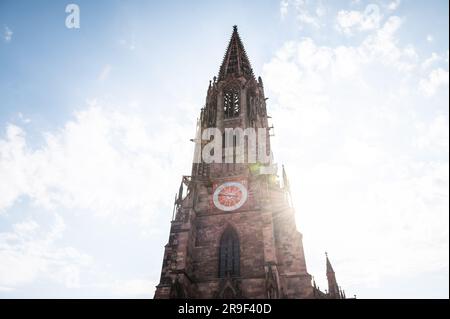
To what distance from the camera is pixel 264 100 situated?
30.0 metres

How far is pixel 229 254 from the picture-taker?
17.2 meters

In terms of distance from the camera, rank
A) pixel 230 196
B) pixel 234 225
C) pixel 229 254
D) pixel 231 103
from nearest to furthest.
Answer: pixel 229 254, pixel 234 225, pixel 230 196, pixel 231 103

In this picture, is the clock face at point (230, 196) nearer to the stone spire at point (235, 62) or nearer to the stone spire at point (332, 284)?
the stone spire at point (332, 284)

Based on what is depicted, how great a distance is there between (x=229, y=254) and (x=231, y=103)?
49.6 ft

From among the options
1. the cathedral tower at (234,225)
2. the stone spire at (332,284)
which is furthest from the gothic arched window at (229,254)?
the stone spire at (332,284)

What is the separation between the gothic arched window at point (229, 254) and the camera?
1643cm

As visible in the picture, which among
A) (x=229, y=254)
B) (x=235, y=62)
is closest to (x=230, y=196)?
(x=229, y=254)

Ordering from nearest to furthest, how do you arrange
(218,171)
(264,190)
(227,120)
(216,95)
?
(264,190) → (218,171) → (227,120) → (216,95)

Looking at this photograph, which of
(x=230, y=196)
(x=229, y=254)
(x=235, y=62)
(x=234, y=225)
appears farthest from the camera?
(x=235, y=62)

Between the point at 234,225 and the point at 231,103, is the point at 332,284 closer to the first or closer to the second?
the point at 234,225
